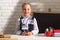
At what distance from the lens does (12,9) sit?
2.81m

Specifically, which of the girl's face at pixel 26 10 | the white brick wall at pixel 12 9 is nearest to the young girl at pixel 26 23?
the girl's face at pixel 26 10

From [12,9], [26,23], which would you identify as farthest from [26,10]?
[12,9]

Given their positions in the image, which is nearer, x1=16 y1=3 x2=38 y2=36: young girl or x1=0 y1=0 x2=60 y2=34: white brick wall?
x1=16 y1=3 x2=38 y2=36: young girl

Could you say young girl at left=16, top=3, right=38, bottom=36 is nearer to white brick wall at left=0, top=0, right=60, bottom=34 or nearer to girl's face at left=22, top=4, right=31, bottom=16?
girl's face at left=22, top=4, right=31, bottom=16

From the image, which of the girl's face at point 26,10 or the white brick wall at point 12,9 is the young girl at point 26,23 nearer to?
the girl's face at point 26,10

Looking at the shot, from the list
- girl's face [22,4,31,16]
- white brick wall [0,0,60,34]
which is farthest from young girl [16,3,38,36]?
white brick wall [0,0,60,34]

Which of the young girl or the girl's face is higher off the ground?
the girl's face

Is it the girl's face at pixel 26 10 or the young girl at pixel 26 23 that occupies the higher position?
the girl's face at pixel 26 10

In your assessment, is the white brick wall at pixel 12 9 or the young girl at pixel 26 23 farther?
the white brick wall at pixel 12 9

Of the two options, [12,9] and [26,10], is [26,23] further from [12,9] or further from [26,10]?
[12,9]

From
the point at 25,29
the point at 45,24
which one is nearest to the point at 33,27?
the point at 25,29

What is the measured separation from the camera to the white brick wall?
9.12 feet

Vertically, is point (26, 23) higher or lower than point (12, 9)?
lower

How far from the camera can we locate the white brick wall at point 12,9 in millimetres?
2781
